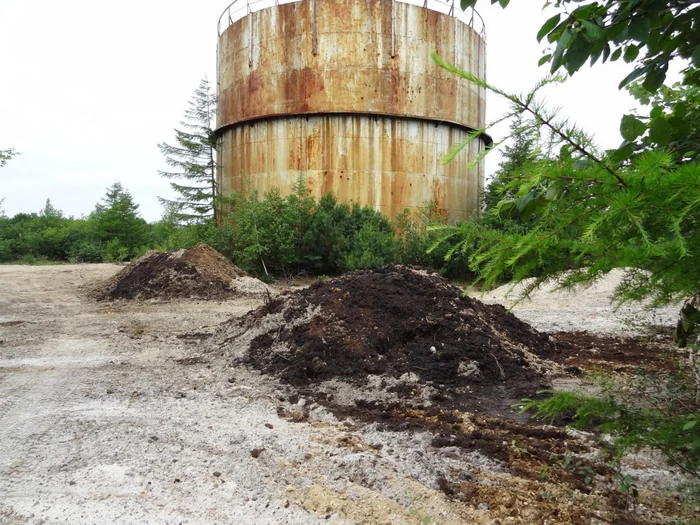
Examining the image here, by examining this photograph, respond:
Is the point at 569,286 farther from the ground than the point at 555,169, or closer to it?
closer to it

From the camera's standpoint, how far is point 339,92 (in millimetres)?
17547

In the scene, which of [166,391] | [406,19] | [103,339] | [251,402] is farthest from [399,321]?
[406,19]

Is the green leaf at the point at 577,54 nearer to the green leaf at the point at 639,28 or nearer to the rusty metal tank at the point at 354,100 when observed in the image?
the green leaf at the point at 639,28

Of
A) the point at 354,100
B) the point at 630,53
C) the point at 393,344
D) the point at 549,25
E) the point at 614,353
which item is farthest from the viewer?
the point at 354,100

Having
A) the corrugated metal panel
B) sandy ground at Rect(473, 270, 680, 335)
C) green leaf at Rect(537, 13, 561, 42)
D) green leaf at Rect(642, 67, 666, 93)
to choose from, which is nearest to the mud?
sandy ground at Rect(473, 270, 680, 335)

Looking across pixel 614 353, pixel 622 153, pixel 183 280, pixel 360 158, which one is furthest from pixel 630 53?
pixel 360 158

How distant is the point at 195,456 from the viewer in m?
3.79

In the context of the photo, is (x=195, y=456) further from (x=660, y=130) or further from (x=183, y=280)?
(x=183, y=280)

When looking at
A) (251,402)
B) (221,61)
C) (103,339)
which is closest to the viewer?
(251,402)

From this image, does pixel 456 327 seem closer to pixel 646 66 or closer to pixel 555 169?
pixel 646 66

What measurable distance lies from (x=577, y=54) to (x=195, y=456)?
3.44m

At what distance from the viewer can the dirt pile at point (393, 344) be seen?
5.47 metres

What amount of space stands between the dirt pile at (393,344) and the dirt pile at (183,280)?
5.88 meters

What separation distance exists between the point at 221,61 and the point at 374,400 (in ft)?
61.2
